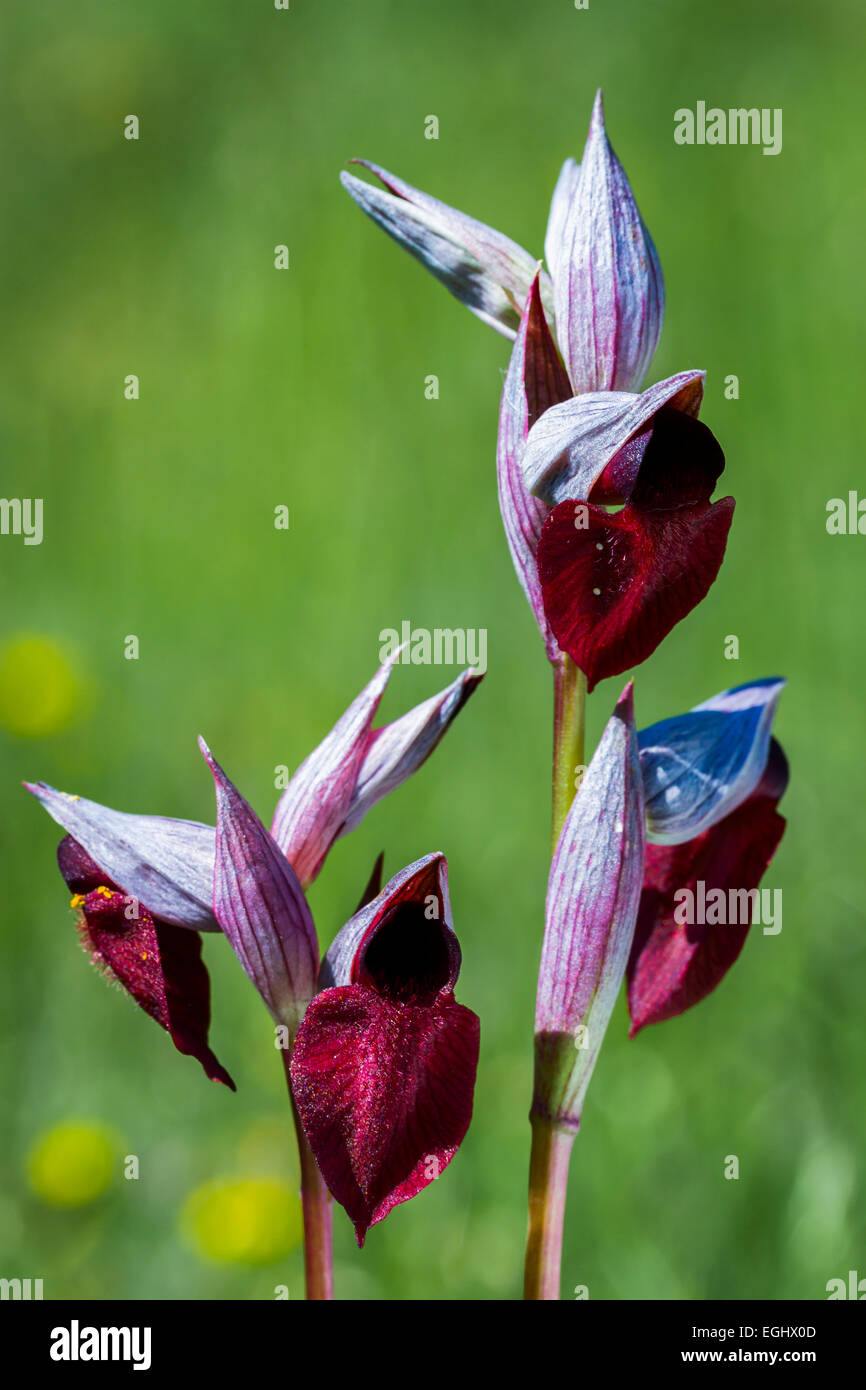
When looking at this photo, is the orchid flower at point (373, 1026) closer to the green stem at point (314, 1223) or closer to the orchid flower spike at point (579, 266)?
the green stem at point (314, 1223)

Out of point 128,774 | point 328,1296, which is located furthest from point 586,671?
point 128,774

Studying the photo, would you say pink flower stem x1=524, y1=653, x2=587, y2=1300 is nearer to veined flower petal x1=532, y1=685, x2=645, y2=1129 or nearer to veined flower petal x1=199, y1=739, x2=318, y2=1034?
veined flower petal x1=532, y1=685, x2=645, y2=1129

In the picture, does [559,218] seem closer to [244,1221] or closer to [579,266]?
[579,266]

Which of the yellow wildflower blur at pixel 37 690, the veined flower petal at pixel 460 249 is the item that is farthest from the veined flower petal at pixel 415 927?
the yellow wildflower blur at pixel 37 690
